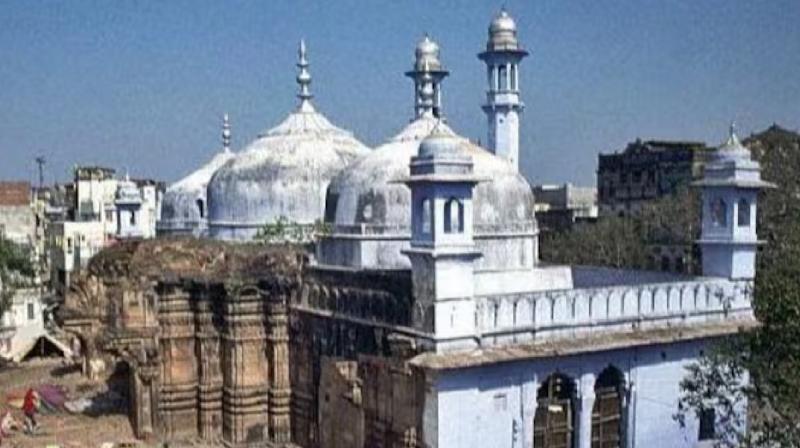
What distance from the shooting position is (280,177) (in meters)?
21.9

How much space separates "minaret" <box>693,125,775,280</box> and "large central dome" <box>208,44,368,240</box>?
8022 millimetres

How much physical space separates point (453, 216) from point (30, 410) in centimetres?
1080

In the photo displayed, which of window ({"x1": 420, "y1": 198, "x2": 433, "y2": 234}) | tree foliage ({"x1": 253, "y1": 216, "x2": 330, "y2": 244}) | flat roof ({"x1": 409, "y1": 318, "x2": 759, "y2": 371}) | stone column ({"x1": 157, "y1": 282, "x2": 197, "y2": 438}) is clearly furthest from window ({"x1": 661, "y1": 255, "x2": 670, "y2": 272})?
window ({"x1": 420, "y1": 198, "x2": 433, "y2": 234})

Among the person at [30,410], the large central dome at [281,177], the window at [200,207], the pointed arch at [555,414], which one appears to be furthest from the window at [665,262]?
the person at [30,410]

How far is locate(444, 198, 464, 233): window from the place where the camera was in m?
13.2

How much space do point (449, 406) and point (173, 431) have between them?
7.25 metres

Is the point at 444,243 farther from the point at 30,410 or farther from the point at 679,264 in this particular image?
the point at 679,264

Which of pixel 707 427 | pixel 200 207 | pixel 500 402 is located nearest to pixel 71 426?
pixel 200 207

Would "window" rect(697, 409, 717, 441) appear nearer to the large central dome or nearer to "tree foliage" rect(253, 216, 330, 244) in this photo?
"tree foliage" rect(253, 216, 330, 244)

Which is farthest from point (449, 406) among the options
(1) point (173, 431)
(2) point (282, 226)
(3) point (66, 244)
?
(3) point (66, 244)

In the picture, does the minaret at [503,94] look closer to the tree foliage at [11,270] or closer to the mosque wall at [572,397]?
the mosque wall at [572,397]

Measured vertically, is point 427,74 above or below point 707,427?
above

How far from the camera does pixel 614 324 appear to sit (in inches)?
582

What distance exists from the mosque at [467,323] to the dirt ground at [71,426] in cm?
108
